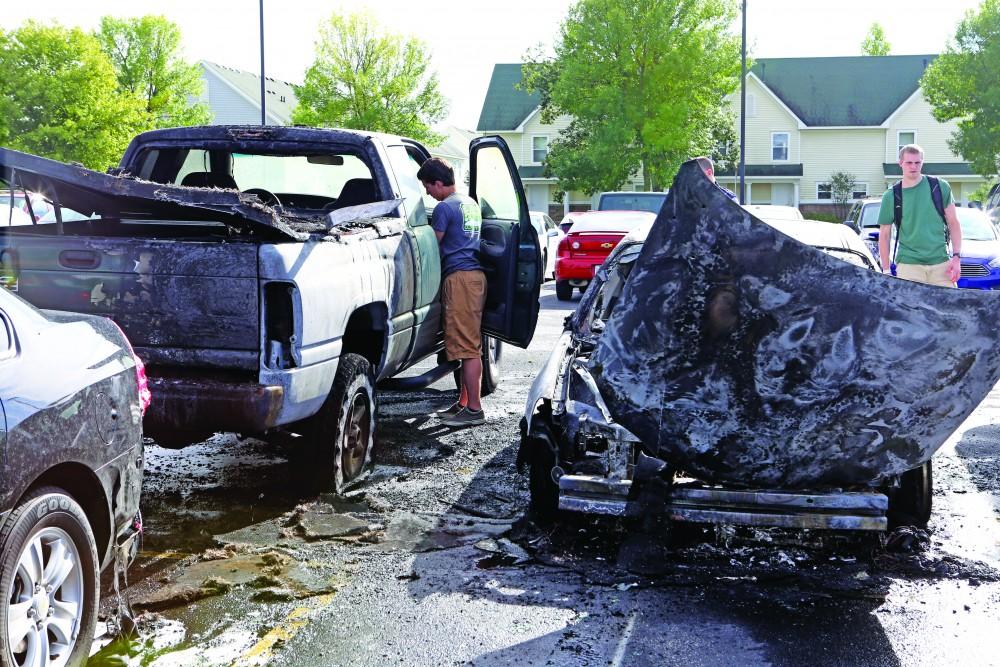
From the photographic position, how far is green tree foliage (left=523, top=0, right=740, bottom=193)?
41844 millimetres

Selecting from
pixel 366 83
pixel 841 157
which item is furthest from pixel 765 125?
pixel 366 83

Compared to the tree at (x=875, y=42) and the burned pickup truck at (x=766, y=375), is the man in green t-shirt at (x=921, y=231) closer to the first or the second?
the burned pickup truck at (x=766, y=375)

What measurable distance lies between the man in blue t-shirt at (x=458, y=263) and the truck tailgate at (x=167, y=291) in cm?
244

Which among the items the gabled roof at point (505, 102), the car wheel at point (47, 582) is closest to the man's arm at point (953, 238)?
the car wheel at point (47, 582)

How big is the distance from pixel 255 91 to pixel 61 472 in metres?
56.4

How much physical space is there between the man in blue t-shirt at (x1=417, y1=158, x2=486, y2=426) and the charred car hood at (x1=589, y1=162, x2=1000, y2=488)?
3143 mm

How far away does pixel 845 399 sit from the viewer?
450cm

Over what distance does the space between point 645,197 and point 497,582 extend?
17.5 m

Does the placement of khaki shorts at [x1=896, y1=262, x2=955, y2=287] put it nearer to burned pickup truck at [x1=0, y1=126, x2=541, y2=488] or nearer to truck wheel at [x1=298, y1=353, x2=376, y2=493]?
burned pickup truck at [x1=0, y1=126, x2=541, y2=488]

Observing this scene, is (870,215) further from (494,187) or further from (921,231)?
(494,187)

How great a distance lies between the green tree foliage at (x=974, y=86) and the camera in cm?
4484

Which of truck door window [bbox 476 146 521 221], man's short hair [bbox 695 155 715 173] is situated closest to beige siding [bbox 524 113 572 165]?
truck door window [bbox 476 146 521 221]

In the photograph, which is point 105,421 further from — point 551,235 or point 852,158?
point 852,158

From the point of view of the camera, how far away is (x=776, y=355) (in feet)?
14.7
